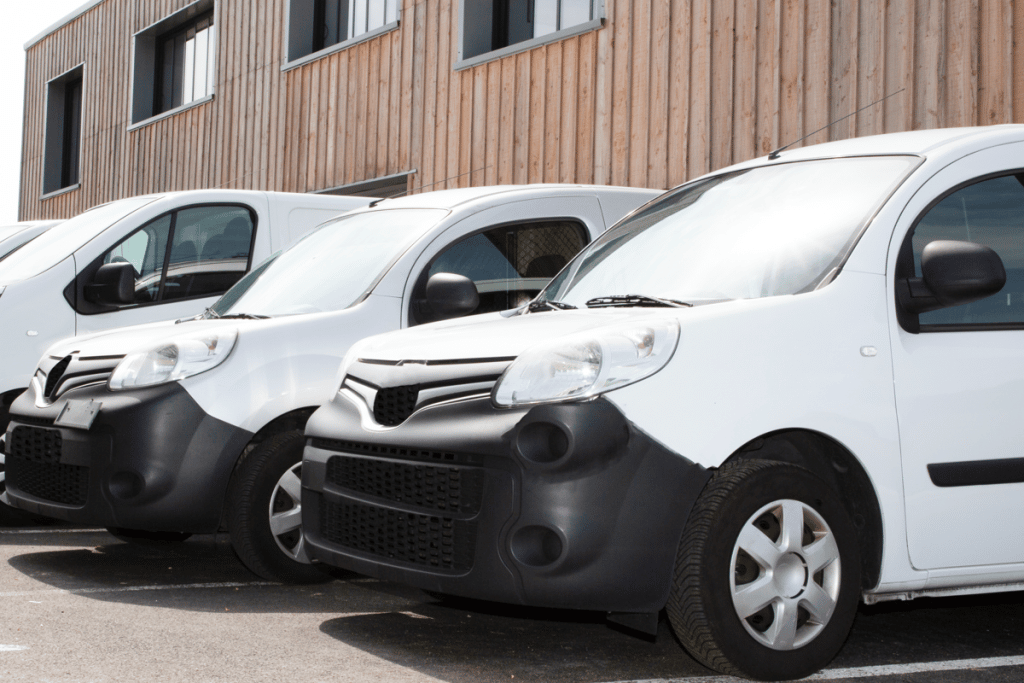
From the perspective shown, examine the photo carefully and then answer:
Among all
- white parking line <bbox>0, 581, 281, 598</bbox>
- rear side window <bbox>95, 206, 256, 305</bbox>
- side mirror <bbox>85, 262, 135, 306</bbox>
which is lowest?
white parking line <bbox>0, 581, 281, 598</bbox>

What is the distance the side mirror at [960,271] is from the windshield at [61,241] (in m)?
4.92

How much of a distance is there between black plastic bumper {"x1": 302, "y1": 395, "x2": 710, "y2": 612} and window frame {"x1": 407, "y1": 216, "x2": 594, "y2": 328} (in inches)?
62.2

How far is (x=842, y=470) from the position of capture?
12.8ft

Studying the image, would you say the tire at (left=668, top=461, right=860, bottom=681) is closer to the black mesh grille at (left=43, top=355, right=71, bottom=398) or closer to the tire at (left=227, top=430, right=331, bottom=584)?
the tire at (left=227, top=430, right=331, bottom=584)

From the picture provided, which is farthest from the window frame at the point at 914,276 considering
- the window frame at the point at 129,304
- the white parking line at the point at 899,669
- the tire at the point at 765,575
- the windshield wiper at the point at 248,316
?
the window frame at the point at 129,304

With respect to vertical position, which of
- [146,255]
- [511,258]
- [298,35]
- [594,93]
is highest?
[298,35]

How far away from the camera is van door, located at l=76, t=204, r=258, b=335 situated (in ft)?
22.7

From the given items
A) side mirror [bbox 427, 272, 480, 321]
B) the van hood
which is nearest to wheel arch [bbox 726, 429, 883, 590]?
the van hood

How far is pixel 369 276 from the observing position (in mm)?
5633

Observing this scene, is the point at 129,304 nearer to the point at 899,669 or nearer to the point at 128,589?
the point at 128,589

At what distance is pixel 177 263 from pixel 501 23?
6016mm

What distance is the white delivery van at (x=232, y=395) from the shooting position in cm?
500

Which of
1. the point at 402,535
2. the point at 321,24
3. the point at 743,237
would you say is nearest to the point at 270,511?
the point at 402,535

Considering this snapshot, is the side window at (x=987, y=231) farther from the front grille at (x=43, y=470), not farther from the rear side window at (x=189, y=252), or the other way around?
the rear side window at (x=189, y=252)
